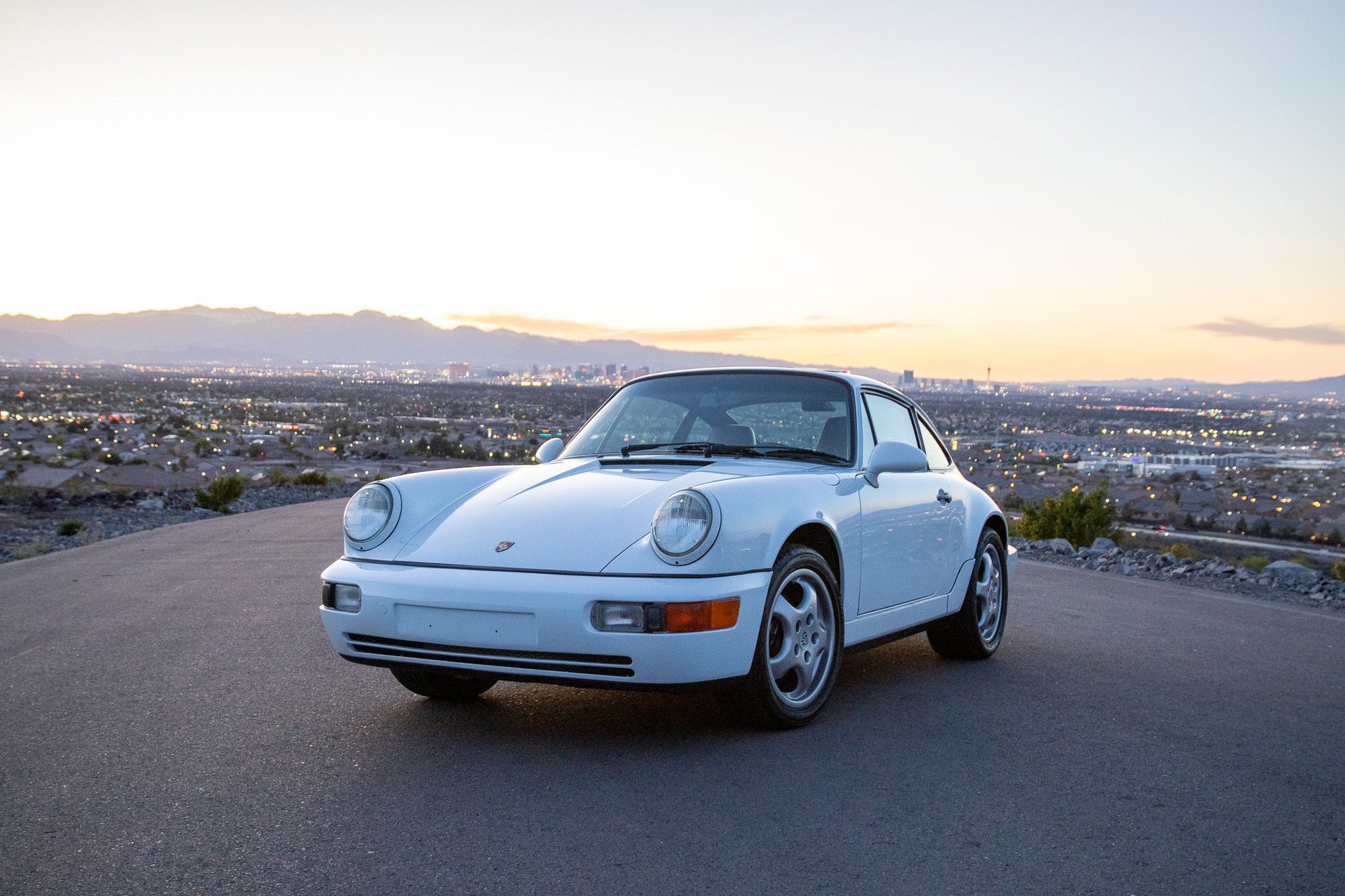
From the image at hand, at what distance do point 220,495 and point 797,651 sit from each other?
57.2 feet

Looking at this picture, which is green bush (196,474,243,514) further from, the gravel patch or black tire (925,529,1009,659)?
black tire (925,529,1009,659)

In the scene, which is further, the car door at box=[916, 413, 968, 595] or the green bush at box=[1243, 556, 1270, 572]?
the green bush at box=[1243, 556, 1270, 572]

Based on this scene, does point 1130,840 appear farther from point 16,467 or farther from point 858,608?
point 16,467

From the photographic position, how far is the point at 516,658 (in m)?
4.30

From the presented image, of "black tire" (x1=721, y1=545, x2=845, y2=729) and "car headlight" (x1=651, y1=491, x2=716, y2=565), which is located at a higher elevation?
"car headlight" (x1=651, y1=491, x2=716, y2=565)

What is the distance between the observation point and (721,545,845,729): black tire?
455 cm

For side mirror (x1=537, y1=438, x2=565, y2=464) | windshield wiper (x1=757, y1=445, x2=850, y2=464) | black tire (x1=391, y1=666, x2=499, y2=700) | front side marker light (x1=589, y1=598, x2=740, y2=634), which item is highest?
windshield wiper (x1=757, y1=445, x2=850, y2=464)

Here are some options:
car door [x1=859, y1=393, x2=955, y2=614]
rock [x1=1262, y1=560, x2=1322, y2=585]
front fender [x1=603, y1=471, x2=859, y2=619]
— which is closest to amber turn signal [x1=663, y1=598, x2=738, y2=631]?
front fender [x1=603, y1=471, x2=859, y2=619]

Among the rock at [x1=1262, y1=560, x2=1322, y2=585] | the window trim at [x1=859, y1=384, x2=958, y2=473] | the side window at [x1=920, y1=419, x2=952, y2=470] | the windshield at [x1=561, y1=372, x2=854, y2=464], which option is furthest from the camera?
the rock at [x1=1262, y1=560, x2=1322, y2=585]

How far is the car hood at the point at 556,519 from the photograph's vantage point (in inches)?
175

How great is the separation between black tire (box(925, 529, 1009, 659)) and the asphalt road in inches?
5.1

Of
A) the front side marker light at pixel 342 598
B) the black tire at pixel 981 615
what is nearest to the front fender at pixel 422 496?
the front side marker light at pixel 342 598

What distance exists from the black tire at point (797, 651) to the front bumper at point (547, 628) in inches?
4.0

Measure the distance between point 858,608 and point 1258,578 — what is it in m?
8.02
